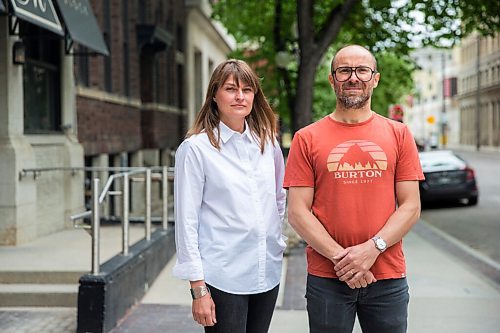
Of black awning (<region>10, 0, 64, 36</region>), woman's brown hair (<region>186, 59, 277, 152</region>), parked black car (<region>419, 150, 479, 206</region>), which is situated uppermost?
black awning (<region>10, 0, 64, 36</region>)

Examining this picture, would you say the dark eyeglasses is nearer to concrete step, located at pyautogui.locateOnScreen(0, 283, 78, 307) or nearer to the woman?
the woman

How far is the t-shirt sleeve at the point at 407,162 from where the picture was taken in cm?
356

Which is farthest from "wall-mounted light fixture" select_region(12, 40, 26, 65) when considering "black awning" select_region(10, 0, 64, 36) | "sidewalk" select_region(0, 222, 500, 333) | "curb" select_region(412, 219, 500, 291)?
"curb" select_region(412, 219, 500, 291)

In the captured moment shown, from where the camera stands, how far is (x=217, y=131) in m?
3.64

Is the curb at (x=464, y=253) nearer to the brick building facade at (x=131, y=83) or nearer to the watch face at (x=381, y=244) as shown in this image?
the watch face at (x=381, y=244)

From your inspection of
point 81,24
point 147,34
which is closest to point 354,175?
point 81,24

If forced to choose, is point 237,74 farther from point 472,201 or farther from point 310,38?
point 472,201

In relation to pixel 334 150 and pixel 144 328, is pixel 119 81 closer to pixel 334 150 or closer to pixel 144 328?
pixel 144 328

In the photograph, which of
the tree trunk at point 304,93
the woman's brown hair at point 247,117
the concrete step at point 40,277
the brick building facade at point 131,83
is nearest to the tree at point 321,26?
the tree trunk at point 304,93

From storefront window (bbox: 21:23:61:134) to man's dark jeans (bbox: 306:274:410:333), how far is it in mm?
8181

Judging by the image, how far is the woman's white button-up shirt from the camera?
354 cm

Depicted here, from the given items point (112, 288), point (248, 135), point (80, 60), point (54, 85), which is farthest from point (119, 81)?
point (248, 135)

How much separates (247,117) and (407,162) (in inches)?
30.5

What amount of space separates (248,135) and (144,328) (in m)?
3.71
